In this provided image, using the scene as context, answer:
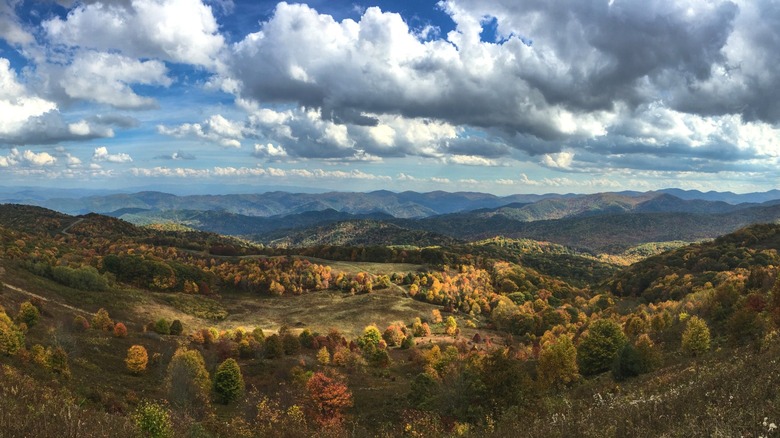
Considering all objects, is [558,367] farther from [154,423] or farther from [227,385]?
[154,423]

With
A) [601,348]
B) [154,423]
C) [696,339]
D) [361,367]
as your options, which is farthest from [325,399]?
[696,339]

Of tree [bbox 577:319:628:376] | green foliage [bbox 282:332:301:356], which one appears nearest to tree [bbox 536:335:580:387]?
tree [bbox 577:319:628:376]

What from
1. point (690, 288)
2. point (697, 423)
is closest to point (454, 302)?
point (690, 288)

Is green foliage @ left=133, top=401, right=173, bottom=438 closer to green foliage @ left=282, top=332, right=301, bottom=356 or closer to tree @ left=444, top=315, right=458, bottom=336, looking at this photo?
green foliage @ left=282, top=332, right=301, bottom=356

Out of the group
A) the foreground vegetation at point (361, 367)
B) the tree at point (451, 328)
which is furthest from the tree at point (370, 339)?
the tree at point (451, 328)

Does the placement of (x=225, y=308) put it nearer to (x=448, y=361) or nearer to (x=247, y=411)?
(x=448, y=361)
